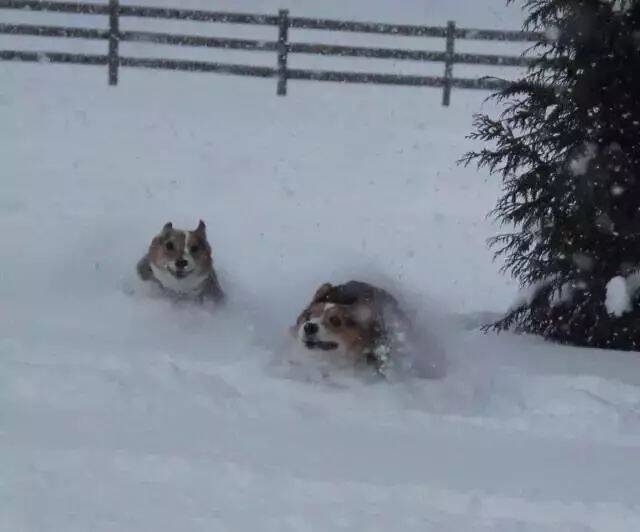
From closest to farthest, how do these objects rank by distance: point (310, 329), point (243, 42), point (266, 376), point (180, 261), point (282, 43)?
point (266, 376)
point (310, 329)
point (180, 261)
point (243, 42)
point (282, 43)

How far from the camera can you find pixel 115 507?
3.86m

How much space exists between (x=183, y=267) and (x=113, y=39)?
10.1 meters

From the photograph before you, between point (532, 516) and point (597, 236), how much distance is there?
11.2 feet

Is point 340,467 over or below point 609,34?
below

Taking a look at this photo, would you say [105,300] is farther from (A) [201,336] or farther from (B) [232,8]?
(B) [232,8]

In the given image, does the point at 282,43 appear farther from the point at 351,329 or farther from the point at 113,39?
the point at 351,329

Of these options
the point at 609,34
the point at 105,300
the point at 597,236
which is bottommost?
the point at 105,300

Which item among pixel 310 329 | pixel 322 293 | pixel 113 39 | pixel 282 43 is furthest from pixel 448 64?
pixel 310 329

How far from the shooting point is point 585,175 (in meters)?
7.11

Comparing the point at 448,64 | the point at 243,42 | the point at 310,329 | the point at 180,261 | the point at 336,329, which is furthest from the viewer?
the point at 448,64

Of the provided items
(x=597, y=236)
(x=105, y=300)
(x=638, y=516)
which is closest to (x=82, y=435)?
(x=638, y=516)

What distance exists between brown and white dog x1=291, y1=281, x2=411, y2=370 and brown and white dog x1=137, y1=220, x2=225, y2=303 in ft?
4.80

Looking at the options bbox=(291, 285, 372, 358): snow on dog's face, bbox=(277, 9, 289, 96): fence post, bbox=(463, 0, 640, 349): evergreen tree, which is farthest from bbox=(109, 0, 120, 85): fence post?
bbox=(291, 285, 372, 358): snow on dog's face

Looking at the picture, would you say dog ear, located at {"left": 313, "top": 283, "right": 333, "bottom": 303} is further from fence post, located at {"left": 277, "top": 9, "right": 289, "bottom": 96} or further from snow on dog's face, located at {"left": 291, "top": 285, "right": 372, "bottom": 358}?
fence post, located at {"left": 277, "top": 9, "right": 289, "bottom": 96}
